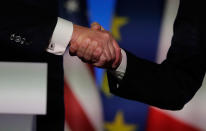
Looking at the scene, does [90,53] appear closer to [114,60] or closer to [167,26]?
[114,60]

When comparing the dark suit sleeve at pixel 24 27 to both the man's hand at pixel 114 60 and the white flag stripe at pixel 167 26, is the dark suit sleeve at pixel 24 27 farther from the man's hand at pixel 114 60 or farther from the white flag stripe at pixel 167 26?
the white flag stripe at pixel 167 26

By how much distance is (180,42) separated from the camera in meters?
1.03

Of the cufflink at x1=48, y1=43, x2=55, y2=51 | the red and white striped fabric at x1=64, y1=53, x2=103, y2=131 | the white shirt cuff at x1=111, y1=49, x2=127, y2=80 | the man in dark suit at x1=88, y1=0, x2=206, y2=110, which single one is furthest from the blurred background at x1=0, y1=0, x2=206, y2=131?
the cufflink at x1=48, y1=43, x2=55, y2=51

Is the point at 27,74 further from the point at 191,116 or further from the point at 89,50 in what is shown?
the point at 191,116

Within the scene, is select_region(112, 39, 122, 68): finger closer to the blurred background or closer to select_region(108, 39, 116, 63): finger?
select_region(108, 39, 116, 63): finger

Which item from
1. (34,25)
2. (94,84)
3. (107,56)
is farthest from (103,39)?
(94,84)

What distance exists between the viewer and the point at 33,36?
2.39 ft

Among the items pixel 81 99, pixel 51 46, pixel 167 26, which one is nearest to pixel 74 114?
pixel 81 99

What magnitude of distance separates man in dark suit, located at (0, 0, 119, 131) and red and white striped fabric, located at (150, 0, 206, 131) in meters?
0.52

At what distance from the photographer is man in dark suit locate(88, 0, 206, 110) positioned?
2.90 ft

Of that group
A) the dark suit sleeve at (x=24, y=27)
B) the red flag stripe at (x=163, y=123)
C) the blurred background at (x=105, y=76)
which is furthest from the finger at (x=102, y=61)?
the red flag stripe at (x=163, y=123)

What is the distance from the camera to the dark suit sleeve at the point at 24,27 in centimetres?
73

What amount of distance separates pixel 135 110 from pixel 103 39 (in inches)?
23.2

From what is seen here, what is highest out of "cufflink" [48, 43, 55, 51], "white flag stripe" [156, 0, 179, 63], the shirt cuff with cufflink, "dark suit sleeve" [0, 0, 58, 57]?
"dark suit sleeve" [0, 0, 58, 57]
